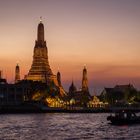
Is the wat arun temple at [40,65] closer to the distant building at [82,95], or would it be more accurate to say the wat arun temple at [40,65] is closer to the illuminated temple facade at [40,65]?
the illuminated temple facade at [40,65]

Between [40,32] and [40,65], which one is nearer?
[40,32]

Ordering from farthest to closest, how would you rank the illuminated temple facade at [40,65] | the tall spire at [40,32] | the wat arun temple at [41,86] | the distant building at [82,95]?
the distant building at [82,95]
the illuminated temple facade at [40,65]
the tall spire at [40,32]
the wat arun temple at [41,86]

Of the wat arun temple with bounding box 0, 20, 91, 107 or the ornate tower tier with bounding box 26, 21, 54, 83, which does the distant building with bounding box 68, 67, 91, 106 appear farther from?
the ornate tower tier with bounding box 26, 21, 54, 83

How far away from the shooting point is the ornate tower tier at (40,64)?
169 meters

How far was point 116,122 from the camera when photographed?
75938mm

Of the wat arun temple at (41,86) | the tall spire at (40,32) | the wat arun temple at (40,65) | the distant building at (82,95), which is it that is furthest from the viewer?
the distant building at (82,95)

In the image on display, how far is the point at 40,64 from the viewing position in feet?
562

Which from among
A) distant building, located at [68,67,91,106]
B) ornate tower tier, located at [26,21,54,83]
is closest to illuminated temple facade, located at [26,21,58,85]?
ornate tower tier, located at [26,21,54,83]

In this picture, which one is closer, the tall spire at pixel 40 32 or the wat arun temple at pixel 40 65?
the tall spire at pixel 40 32

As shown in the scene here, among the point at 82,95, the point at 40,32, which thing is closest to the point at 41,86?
the point at 40,32

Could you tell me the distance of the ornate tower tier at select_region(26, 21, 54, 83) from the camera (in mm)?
168988

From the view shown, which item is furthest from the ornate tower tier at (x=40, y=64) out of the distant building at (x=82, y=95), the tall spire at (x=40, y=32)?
the distant building at (x=82, y=95)

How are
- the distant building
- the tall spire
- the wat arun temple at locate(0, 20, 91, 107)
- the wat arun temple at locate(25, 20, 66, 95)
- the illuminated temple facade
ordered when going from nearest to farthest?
the wat arun temple at locate(0, 20, 91, 107) → the tall spire → the wat arun temple at locate(25, 20, 66, 95) → the illuminated temple facade → the distant building

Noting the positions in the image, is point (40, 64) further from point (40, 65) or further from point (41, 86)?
point (41, 86)
